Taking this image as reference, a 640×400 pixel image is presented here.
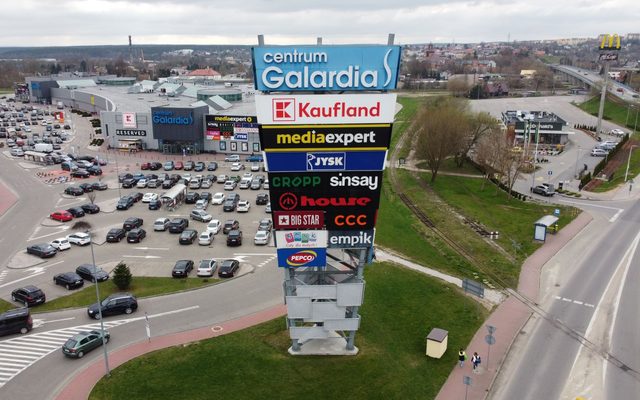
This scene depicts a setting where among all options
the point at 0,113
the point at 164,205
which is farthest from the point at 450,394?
the point at 0,113

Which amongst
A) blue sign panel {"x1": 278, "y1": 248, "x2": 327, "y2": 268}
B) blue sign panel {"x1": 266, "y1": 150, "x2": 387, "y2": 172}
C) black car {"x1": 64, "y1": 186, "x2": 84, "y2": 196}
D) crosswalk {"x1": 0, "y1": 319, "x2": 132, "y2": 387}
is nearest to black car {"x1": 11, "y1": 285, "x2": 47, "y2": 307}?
crosswalk {"x1": 0, "y1": 319, "x2": 132, "y2": 387}

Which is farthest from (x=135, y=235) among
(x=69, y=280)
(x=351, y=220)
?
(x=351, y=220)

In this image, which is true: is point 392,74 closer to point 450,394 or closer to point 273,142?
point 273,142

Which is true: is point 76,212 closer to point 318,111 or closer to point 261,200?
point 261,200

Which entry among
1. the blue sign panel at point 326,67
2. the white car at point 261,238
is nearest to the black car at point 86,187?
the white car at point 261,238

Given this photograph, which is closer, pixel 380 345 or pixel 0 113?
pixel 380 345
